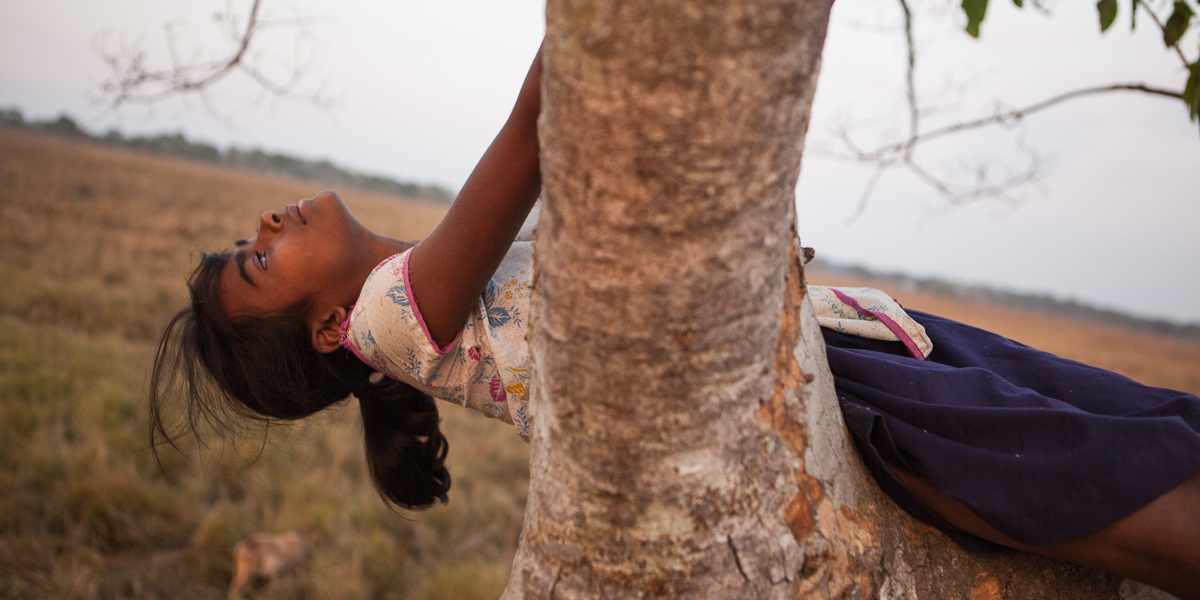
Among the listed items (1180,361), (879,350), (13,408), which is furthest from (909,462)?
(1180,361)

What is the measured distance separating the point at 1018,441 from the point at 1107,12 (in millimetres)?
1081

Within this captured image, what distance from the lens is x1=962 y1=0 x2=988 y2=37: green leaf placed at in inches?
56.5

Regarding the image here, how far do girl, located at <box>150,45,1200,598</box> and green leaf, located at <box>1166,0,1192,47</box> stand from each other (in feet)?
2.74

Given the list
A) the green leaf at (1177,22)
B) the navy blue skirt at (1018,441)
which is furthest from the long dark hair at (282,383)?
the green leaf at (1177,22)

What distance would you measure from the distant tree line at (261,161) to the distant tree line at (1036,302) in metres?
36.9

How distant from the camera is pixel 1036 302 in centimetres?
3919

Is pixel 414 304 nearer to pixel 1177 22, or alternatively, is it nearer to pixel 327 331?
pixel 327 331

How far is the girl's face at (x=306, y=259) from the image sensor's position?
184cm

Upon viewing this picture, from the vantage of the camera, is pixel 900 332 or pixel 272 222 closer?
pixel 900 332

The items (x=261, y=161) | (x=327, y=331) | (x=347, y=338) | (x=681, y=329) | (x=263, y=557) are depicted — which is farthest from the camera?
(x=261, y=161)

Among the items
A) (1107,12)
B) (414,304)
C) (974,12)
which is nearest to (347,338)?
(414,304)

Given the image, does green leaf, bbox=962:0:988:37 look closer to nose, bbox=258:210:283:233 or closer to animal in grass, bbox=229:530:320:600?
nose, bbox=258:210:283:233

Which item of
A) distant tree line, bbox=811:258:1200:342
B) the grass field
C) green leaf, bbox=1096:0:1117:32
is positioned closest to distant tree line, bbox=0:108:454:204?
distant tree line, bbox=811:258:1200:342

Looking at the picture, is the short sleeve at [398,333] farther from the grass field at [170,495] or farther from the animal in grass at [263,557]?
the animal in grass at [263,557]
